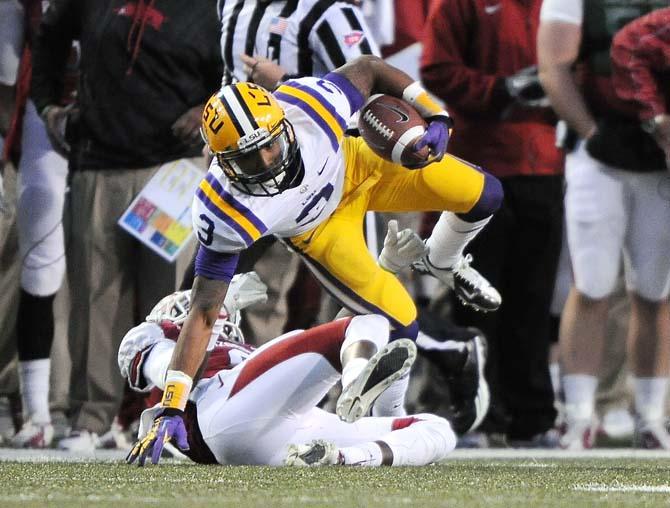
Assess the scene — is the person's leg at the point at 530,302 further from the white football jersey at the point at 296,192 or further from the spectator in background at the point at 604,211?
the white football jersey at the point at 296,192

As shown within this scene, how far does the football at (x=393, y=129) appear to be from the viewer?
4973mm

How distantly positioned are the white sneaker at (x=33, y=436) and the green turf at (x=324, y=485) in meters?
1.21

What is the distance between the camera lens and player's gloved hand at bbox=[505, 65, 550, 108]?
654 centimetres

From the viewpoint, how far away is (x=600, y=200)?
6.42 metres

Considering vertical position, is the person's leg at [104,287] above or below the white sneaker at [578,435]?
above

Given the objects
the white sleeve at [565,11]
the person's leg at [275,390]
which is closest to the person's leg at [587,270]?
the white sleeve at [565,11]

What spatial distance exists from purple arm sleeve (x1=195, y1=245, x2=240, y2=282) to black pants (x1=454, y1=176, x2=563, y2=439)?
2.00 meters

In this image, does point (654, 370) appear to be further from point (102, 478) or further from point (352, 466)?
point (102, 478)

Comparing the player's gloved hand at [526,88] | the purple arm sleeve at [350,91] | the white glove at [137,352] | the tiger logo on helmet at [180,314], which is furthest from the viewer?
the player's gloved hand at [526,88]

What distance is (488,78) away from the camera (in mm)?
6566

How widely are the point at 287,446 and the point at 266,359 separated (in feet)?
0.92

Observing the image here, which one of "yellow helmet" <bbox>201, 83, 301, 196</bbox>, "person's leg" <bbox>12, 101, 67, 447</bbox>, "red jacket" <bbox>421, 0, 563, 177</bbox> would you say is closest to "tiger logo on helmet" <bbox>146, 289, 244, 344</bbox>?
"yellow helmet" <bbox>201, 83, 301, 196</bbox>

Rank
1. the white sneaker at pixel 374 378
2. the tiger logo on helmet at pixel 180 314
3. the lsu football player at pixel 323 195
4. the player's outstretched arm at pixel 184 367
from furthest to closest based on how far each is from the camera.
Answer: the tiger logo on helmet at pixel 180 314, the lsu football player at pixel 323 195, the player's outstretched arm at pixel 184 367, the white sneaker at pixel 374 378

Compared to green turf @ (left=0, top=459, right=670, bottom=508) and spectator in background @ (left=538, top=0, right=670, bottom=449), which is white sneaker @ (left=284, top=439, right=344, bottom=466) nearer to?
green turf @ (left=0, top=459, right=670, bottom=508)
